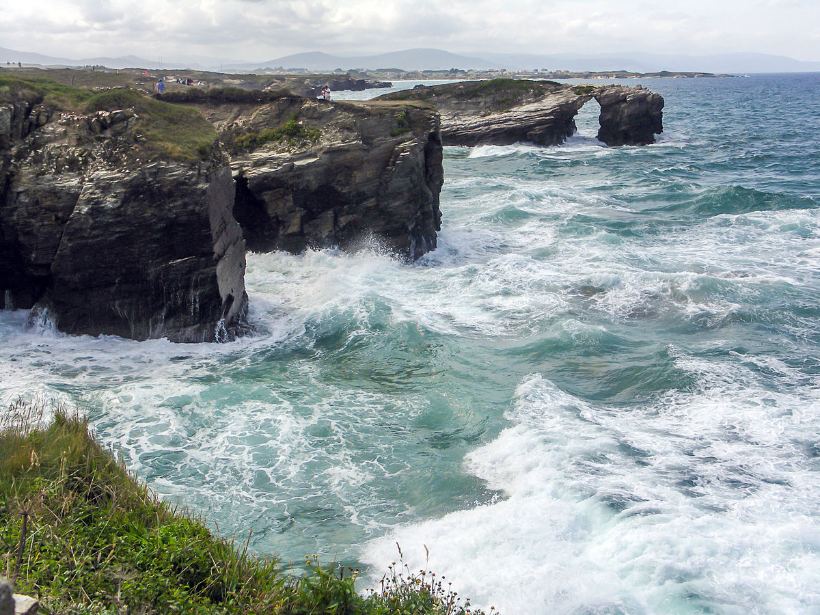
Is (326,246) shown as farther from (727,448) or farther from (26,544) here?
(26,544)

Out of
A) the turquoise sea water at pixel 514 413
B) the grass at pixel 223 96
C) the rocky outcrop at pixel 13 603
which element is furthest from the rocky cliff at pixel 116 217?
the rocky outcrop at pixel 13 603

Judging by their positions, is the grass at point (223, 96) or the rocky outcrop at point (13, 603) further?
the grass at point (223, 96)

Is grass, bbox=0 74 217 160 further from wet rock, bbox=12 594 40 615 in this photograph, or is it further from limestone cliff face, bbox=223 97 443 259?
wet rock, bbox=12 594 40 615

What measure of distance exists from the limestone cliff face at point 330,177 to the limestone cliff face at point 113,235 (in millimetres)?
6126

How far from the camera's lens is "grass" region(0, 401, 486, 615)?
6762 mm

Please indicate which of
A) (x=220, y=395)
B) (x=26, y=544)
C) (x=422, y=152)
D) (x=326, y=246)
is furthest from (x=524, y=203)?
(x=26, y=544)

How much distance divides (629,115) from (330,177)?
41.5m

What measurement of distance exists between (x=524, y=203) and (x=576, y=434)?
23.4m

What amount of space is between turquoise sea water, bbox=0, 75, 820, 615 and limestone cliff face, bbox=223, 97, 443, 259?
0.85 metres

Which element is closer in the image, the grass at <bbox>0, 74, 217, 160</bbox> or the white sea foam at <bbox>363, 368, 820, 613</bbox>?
the white sea foam at <bbox>363, 368, 820, 613</bbox>

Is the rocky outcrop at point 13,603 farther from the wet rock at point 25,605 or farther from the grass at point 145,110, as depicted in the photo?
the grass at point 145,110

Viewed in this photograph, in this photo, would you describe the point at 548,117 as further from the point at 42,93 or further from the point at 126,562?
the point at 126,562

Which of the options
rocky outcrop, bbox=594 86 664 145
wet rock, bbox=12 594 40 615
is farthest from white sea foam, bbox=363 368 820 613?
rocky outcrop, bbox=594 86 664 145

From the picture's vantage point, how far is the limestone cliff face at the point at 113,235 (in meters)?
17.5
